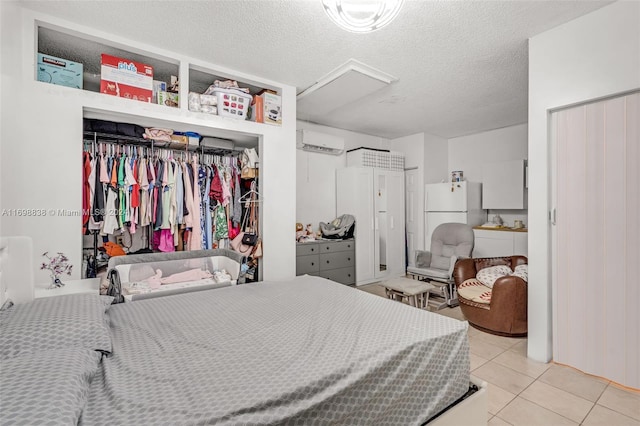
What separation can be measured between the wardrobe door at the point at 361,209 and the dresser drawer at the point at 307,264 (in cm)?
84

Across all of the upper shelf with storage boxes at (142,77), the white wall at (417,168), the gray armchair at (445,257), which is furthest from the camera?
the white wall at (417,168)

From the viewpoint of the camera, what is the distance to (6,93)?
1.85 m

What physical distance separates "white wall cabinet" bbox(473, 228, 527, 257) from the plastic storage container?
13.1 ft

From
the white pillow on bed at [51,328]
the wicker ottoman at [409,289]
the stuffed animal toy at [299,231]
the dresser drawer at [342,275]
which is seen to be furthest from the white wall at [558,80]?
the white pillow on bed at [51,328]

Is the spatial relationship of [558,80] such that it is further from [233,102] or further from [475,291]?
[233,102]

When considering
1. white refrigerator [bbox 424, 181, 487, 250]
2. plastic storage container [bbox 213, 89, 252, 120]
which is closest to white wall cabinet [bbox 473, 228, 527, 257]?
white refrigerator [bbox 424, 181, 487, 250]

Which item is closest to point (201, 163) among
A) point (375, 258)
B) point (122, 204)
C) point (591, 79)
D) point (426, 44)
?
point (122, 204)

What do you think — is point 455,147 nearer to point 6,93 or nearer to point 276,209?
point 276,209

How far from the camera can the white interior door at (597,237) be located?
193cm

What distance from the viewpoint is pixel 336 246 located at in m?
4.32

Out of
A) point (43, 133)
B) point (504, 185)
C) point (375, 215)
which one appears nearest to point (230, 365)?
point (43, 133)

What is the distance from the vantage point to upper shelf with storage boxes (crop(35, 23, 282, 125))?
2.28 m

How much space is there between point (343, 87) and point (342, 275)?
8.51 feet

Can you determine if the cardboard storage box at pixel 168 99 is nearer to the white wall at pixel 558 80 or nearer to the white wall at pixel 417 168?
the white wall at pixel 558 80
